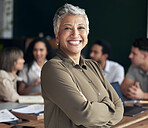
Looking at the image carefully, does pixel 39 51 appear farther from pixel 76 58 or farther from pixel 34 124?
pixel 76 58

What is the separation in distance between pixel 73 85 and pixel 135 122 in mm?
967

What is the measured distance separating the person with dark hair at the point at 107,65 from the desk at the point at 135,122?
1.90 metres

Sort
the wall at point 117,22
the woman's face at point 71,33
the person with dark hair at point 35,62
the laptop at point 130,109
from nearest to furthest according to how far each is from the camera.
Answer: the woman's face at point 71,33 < the laptop at point 130,109 < the person with dark hair at point 35,62 < the wall at point 117,22

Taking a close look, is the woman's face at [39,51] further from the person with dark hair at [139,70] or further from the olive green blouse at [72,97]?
the olive green blouse at [72,97]

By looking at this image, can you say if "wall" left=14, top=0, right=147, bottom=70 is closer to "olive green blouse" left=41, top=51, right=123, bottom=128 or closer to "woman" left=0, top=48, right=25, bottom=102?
"woman" left=0, top=48, right=25, bottom=102

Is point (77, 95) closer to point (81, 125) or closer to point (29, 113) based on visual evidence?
point (81, 125)

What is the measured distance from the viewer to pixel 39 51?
4.82 metres

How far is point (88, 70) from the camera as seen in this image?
1924 millimetres

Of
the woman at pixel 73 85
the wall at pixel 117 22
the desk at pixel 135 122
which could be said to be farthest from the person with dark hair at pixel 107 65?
the woman at pixel 73 85

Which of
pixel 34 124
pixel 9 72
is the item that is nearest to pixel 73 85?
pixel 34 124

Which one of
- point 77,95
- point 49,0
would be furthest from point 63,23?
point 49,0

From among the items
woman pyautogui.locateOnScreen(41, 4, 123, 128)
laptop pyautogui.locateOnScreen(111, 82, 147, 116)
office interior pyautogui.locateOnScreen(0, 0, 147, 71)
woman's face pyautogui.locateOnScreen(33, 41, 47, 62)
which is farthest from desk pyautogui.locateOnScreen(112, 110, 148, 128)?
office interior pyautogui.locateOnScreen(0, 0, 147, 71)

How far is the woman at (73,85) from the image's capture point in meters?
1.70

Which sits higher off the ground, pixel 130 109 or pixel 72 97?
pixel 72 97
